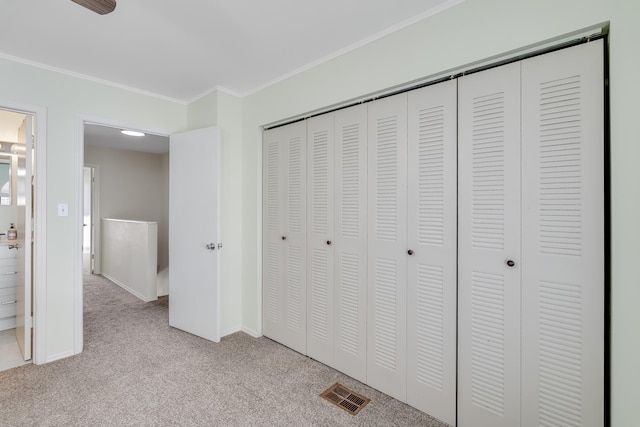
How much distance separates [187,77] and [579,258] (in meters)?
3.08

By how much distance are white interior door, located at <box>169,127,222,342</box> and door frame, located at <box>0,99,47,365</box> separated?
1.00 metres

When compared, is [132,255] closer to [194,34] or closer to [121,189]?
[121,189]

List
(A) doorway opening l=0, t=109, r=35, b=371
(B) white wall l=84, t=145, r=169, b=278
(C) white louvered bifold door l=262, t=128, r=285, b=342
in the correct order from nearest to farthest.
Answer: (A) doorway opening l=0, t=109, r=35, b=371, (C) white louvered bifold door l=262, t=128, r=285, b=342, (B) white wall l=84, t=145, r=169, b=278

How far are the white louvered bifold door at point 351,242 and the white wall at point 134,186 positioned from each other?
13.1ft

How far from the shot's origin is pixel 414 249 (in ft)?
6.29

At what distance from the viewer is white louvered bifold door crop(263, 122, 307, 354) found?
260 cm

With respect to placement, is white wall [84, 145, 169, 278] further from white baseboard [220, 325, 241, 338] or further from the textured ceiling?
the textured ceiling

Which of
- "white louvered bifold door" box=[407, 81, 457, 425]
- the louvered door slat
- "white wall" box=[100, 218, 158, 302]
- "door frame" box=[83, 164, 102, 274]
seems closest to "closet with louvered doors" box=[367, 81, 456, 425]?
"white louvered bifold door" box=[407, 81, 457, 425]

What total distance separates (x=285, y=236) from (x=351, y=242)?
721 millimetres

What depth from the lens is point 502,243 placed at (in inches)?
62.8

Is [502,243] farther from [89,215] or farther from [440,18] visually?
[89,215]

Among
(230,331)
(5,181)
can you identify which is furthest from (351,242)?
(5,181)

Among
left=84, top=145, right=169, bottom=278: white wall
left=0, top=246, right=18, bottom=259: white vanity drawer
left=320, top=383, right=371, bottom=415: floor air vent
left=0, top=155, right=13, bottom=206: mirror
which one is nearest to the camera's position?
left=320, top=383, right=371, bottom=415: floor air vent

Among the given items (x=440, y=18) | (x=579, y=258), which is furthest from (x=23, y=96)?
(x=579, y=258)
